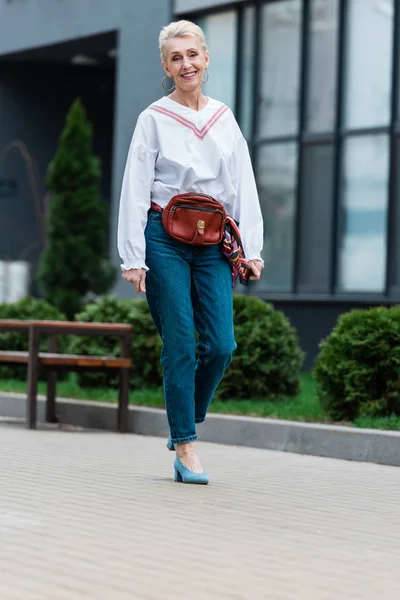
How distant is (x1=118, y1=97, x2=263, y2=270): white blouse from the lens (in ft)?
21.3

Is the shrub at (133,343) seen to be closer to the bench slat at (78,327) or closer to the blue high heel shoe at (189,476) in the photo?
A: the bench slat at (78,327)

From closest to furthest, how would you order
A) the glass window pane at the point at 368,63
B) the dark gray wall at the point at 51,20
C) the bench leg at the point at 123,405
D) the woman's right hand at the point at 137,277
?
1. the woman's right hand at the point at 137,277
2. the bench leg at the point at 123,405
3. the glass window pane at the point at 368,63
4. the dark gray wall at the point at 51,20

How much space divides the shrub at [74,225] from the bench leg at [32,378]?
9.96m

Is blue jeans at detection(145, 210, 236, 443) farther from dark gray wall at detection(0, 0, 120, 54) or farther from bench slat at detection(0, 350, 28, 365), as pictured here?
dark gray wall at detection(0, 0, 120, 54)

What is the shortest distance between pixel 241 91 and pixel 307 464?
446 inches

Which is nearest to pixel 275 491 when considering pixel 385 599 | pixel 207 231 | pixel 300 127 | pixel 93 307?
pixel 207 231

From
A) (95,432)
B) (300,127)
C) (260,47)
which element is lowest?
(95,432)

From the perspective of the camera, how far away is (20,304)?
14164 mm

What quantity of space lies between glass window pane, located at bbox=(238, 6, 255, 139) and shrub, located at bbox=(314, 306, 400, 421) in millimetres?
9598

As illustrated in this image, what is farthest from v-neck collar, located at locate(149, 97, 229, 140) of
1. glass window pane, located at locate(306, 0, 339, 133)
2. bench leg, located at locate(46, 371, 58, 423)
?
glass window pane, located at locate(306, 0, 339, 133)

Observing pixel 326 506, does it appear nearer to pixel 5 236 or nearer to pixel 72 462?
pixel 72 462

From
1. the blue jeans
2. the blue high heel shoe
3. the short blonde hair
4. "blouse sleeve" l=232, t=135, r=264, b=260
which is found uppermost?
the short blonde hair

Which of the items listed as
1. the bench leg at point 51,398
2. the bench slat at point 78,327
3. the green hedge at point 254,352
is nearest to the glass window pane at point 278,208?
the green hedge at point 254,352

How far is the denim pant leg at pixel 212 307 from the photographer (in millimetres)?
6598
